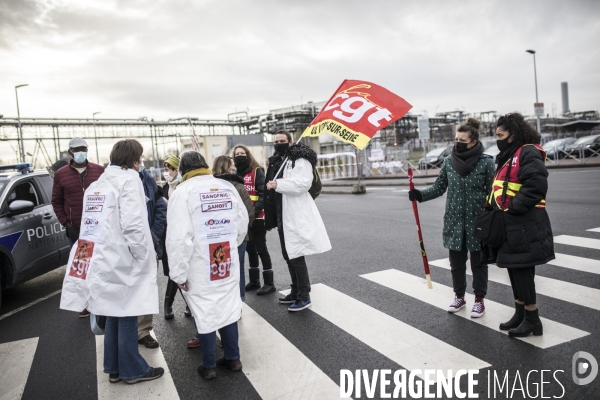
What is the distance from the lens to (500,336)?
408cm

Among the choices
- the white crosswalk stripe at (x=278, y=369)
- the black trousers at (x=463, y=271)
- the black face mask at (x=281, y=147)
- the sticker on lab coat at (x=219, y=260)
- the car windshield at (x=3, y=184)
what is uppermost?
the black face mask at (x=281, y=147)

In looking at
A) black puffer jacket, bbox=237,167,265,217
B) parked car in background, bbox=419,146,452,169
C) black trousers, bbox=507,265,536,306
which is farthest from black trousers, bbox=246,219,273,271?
parked car in background, bbox=419,146,452,169

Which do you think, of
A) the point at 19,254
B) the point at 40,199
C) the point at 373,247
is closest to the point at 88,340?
the point at 19,254

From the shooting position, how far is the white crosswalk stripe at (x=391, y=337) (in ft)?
12.0

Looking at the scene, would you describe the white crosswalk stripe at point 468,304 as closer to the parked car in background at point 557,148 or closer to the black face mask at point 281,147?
the black face mask at point 281,147

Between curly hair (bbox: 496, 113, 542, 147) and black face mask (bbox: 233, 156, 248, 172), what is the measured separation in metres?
3.04

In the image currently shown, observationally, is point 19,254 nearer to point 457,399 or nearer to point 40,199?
point 40,199

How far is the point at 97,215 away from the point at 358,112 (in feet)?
10.4

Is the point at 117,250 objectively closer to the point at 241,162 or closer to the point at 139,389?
the point at 139,389

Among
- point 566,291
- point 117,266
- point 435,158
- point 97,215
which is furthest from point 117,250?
point 435,158

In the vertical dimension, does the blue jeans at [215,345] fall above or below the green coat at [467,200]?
below

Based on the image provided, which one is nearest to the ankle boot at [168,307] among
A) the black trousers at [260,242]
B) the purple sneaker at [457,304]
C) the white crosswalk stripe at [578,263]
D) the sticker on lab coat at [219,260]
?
the black trousers at [260,242]

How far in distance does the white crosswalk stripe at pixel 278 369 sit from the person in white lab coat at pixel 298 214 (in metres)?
0.74

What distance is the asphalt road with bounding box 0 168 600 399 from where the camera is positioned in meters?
3.53
